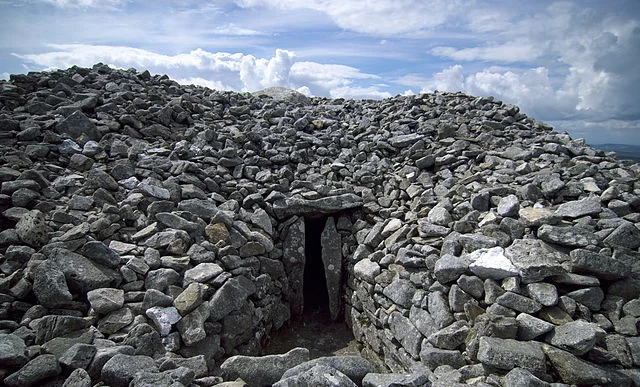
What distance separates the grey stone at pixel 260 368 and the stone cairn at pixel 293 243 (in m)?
0.02

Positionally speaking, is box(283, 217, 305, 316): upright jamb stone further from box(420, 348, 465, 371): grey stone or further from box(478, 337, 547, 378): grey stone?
box(478, 337, 547, 378): grey stone

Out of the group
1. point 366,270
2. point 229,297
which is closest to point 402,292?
point 366,270

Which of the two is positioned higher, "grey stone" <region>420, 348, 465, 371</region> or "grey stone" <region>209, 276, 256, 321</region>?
"grey stone" <region>209, 276, 256, 321</region>

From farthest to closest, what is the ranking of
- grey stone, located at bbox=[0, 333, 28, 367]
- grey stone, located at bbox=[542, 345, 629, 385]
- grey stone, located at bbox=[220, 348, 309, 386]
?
grey stone, located at bbox=[220, 348, 309, 386] < grey stone, located at bbox=[542, 345, 629, 385] < grey stone, located at bbox=[0, 333, 28, 367]

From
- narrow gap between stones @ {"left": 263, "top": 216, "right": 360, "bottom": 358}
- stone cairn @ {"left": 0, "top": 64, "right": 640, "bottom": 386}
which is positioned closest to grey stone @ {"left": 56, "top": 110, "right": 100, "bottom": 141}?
stone cairn @ {"left": 0, "top": 64, "right": 640, "bottom": 386}

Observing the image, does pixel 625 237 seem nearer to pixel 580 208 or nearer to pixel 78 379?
pixel 580 208

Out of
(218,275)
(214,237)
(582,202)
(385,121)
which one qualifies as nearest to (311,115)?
(385,121)

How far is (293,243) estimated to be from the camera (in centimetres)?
859

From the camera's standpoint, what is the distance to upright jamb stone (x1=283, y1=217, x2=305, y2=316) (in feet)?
28.1

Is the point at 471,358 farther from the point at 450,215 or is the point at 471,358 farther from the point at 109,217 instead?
the point at 109,217

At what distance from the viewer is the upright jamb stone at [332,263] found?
9.01m

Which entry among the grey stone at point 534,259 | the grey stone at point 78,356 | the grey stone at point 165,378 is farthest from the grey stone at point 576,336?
the grey stone at point 78,356

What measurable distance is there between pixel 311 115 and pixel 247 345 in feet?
26.8

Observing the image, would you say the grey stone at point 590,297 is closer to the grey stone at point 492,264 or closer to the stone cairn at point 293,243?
the stone cairn at point 293,243
